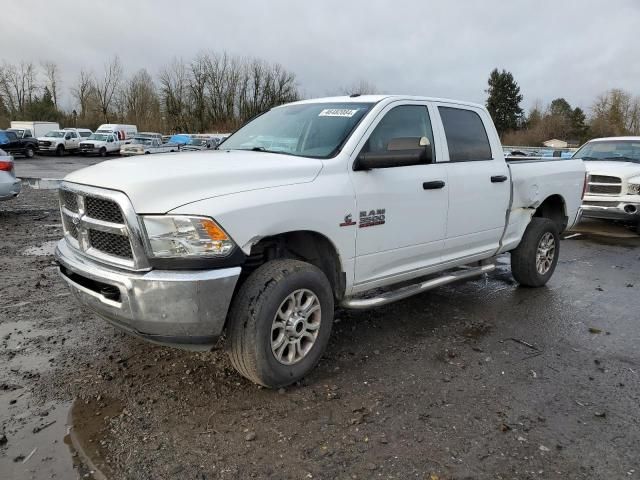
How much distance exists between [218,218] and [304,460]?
1404 mm

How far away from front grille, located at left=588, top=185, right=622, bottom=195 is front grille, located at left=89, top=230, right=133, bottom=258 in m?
9.83

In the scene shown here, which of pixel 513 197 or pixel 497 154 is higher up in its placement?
pixel 497 154

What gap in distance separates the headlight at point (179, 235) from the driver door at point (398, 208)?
116 cm

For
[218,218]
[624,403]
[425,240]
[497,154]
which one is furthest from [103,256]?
[497,154]

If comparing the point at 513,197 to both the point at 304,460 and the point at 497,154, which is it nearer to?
the point at 497,154

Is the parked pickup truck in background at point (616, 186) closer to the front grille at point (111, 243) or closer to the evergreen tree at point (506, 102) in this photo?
the front grille at point (111, 243)

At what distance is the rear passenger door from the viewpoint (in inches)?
180

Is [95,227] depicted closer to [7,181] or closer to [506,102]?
[7,181]

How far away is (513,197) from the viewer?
5.30 meters

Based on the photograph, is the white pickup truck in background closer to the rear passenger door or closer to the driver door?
the rear passenger door

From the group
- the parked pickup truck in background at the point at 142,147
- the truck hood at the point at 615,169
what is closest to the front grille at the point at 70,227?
the truck hood at the point at 615,169

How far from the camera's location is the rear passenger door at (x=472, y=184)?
15.0ft

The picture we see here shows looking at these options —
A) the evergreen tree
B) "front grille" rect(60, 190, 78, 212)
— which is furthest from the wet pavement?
the evergreen tree

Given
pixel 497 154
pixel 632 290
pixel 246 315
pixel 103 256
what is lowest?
pixel 632 290
